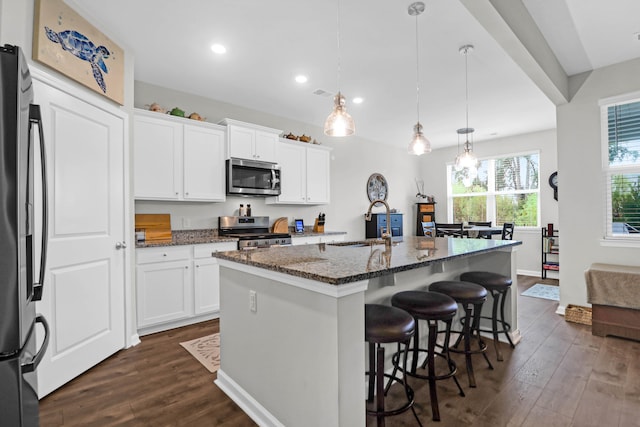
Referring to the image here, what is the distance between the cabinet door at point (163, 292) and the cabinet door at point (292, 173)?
1734 mm

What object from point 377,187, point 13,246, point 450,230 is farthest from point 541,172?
point 13,246

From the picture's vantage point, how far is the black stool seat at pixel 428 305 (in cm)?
180

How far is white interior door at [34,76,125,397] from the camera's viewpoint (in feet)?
6.92

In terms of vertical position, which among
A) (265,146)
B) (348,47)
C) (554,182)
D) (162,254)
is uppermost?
(348,47)

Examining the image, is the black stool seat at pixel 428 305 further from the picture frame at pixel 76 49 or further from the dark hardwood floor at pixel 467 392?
the picture frame at pixel 76 49

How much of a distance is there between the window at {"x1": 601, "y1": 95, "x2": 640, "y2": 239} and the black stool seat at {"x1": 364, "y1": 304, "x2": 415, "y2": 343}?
3.20m

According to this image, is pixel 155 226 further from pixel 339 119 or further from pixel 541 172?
pixel 541 172

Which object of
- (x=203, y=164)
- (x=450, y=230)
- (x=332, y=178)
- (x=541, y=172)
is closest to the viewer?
(x=203, y=164)

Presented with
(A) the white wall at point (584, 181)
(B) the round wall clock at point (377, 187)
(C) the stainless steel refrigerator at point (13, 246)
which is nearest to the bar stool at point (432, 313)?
(C) the stainless steel refrigerator at point (13, 246)

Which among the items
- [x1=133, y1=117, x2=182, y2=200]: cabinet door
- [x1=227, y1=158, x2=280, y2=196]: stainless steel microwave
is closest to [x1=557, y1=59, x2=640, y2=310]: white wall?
[x1=227, y1=158, x2=280, y2=196]: stainless steel microwave

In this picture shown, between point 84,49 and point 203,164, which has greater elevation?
point 84,49

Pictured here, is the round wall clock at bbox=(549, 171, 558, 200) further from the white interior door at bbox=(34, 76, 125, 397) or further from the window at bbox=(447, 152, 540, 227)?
the white interior door at bbox=(34, 76, 125, 397)

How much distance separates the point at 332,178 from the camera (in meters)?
5.67

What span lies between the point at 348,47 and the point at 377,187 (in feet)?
12.7
